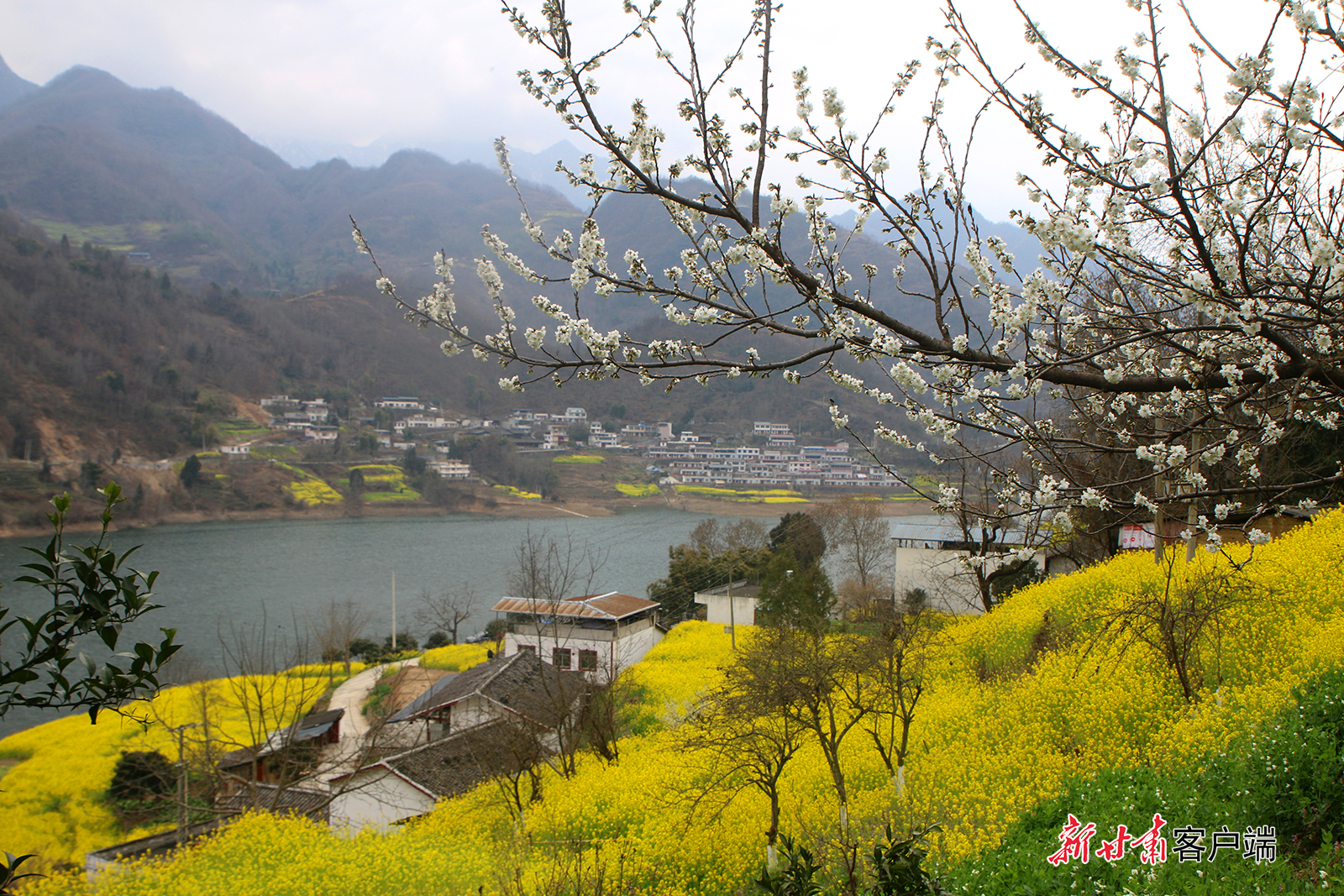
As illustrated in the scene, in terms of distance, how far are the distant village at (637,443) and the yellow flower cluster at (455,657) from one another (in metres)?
40.6

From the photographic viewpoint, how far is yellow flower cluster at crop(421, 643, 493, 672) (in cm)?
2859

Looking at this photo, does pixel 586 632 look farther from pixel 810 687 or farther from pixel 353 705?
pixel 810 687

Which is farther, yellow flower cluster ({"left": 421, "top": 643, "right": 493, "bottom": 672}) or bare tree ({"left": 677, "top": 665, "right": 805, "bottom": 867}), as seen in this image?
yellow flower cluster ({"left": 421, "top": 643, "right": 493, "bottom": 672})

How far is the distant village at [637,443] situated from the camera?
72.9 meters

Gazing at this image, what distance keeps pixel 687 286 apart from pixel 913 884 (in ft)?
11.7

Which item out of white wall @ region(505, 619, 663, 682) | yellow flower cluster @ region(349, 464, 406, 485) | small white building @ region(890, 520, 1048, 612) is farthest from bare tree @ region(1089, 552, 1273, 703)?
yellow flower cluster @ region(349, 464, 406, 485)

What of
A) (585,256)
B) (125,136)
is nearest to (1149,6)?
(585,256)

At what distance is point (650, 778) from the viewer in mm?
11141

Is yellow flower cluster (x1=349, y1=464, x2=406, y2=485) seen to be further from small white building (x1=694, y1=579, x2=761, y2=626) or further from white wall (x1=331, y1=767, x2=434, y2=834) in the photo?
white wall (x1=331, y1=767, x2=434, y2=834)

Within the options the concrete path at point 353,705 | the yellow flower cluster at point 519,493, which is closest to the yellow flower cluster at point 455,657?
the concrete path at point 353,705

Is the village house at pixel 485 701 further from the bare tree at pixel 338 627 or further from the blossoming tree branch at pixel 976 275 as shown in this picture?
the blossoming tree branch at pixel 976 275

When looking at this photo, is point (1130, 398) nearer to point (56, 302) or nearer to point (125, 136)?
point (56, 302)

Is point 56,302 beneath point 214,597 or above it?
above

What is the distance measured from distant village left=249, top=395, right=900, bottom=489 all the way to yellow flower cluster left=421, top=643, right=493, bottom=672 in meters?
40.6
